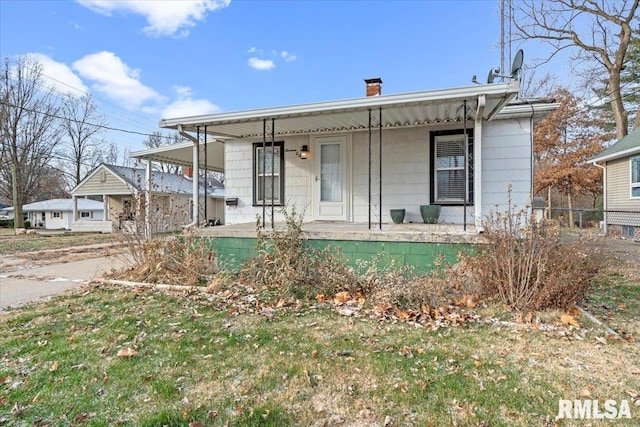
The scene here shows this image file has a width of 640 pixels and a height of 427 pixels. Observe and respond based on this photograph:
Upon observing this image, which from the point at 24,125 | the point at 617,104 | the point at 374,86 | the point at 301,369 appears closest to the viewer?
the point at 301,369

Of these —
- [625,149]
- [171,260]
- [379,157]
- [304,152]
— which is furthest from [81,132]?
[625,149]

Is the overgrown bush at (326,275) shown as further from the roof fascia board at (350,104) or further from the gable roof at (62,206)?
the gable roof at (62,206)

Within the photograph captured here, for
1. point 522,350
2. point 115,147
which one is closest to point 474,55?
point 522,350

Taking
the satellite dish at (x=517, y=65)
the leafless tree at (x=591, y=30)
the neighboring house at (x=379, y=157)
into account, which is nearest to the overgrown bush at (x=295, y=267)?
the neighboring house at (x=379, y=157)

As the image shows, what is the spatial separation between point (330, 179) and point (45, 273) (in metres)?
6.49

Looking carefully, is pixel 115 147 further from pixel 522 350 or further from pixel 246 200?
pixel 522 350

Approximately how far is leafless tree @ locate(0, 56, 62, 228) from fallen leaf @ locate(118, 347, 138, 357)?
24732 millimetres

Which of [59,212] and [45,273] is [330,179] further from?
[59,212]

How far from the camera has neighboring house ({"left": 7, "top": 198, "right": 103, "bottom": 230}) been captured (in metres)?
31.0

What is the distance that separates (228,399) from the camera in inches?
96.9

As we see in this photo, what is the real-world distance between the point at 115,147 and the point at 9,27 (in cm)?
2126

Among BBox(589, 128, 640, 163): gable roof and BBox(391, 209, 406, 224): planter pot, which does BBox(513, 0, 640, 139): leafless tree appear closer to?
BBox(589, 128, 640, 163): gable roof

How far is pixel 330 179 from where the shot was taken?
26.9ft

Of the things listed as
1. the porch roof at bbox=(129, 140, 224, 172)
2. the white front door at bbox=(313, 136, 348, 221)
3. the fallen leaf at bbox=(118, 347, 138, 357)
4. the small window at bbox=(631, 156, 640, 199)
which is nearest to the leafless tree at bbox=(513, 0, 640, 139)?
the small window at bbox=(631, 156, 640, 199)
